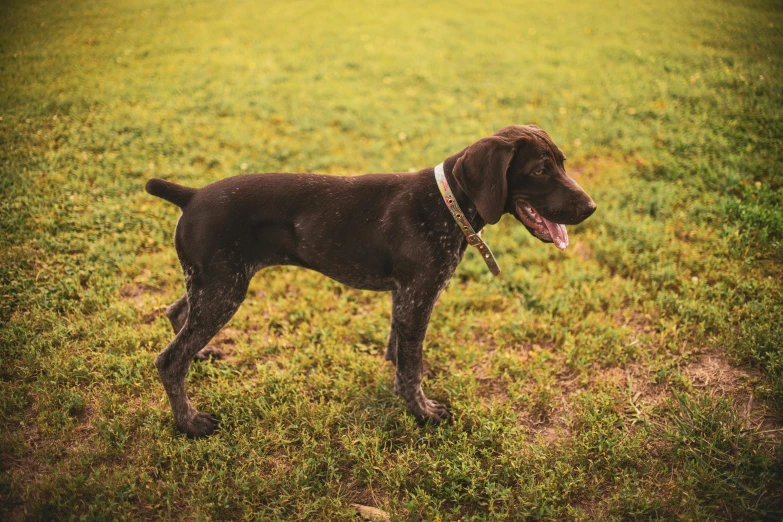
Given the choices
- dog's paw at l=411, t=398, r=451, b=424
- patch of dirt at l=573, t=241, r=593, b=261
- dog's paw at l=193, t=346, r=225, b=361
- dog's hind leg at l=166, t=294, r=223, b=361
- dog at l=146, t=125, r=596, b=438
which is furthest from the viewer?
patch of dirt at l=573, t=241, r=593, b=261

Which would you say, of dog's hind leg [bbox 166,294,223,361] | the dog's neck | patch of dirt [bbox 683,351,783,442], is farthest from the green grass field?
the dog's neck

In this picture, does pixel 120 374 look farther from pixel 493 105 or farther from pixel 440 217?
pixel 493 105

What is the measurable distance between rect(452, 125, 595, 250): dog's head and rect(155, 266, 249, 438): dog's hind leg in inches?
76.7

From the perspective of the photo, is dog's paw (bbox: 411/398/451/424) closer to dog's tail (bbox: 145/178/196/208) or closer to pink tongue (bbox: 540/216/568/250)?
pink tongue (bbox: 540/216/568/250)

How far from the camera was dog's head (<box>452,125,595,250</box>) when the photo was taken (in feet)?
10.7

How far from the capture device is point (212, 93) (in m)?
9.41

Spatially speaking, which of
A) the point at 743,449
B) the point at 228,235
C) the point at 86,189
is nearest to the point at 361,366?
A: the point at 228,235

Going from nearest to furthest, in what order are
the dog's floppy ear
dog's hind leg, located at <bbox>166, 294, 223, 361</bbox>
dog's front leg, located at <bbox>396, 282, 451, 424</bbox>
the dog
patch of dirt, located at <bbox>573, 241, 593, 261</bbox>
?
the dog's floppy ear
the dog
dog's front leg, located at <bbox>396, 282, 451, 424</bbox>
dog's hind leg, located at <bbox>166, 294, 223, 361</bbox>
patch of dirt, located at <bbox>573, 241, 593, 261</bbox>

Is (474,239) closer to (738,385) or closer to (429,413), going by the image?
(429,413)

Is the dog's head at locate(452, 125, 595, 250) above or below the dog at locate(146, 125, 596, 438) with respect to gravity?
above

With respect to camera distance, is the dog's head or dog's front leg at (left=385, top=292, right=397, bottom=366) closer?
the dog's head

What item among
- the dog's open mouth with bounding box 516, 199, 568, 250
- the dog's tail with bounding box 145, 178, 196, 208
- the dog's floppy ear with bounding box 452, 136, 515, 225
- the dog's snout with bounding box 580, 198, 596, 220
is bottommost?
the dog's open mouth with bounding box 516, 199, 568, 250

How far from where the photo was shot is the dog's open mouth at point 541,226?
3535 mm

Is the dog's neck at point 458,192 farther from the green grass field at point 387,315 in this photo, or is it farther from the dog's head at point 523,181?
the green grass field at point 387,315
